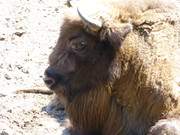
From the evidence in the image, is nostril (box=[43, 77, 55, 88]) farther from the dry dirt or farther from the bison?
the dry dirt

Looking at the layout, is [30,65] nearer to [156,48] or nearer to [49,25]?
[49,25]

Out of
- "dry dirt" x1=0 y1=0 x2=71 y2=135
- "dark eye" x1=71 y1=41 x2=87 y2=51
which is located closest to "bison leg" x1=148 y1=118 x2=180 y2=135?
"dark eye" x1=71 y1=41 x2=87 y2=51

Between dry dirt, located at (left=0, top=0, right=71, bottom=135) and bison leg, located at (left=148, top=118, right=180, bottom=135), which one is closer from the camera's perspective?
bison leg, located at (left=148, top=118, right=180, bottom=135)

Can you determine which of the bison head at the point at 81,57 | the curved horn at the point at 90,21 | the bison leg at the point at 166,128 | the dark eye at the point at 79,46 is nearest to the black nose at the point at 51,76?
the bison head at the point at 81,57

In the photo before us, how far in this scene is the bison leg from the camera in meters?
6.32

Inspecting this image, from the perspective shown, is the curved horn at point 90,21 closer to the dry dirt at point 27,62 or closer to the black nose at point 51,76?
the black nose at point 51,76

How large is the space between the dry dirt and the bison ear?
1.16 meters

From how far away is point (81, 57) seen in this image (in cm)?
655

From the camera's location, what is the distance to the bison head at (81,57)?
652cm

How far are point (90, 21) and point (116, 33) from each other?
0.24 m

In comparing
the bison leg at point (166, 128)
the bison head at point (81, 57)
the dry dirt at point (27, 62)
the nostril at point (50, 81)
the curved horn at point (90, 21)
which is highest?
the curved horn at point (90, 21)

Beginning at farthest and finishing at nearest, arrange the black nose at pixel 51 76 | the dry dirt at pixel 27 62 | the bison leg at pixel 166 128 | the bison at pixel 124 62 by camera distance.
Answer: the dry dirt at pixel 27 62
the black nose at pixel 51 76
the bison at pixel 124 62
the bison leg at pixel 166 128

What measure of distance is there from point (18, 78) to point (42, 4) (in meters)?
1.88

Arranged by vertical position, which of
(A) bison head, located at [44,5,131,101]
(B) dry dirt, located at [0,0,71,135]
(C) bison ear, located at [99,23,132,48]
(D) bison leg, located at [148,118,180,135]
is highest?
(C) bison ear, located at [99,23,132,48]
